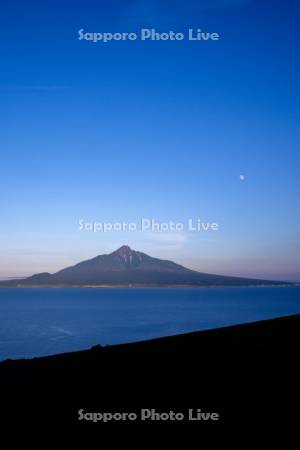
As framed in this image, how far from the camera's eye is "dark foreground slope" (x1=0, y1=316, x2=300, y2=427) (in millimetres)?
3701

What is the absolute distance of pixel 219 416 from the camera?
3441 millimetres

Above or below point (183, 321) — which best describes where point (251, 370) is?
above

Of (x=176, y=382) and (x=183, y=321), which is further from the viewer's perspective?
(x=183, y=321)

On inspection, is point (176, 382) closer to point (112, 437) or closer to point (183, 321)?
point (112, 437)

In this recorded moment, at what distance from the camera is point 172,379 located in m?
4.39

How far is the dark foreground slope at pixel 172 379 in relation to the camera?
370 centimetres

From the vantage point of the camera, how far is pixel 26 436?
3.35 metres

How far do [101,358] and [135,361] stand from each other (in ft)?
2.18

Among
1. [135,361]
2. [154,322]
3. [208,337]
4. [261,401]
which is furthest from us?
[154,322]

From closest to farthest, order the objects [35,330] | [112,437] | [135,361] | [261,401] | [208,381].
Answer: [112,437] < [261,401] < [208,381] < [135,361] < [35,330]

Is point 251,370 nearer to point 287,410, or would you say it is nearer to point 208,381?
point 208,381

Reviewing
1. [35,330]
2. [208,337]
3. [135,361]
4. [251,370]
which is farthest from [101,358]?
→ [35,330]

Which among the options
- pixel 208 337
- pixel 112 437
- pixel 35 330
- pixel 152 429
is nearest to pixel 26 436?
pixel 112 437

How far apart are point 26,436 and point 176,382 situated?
5.34 ft
